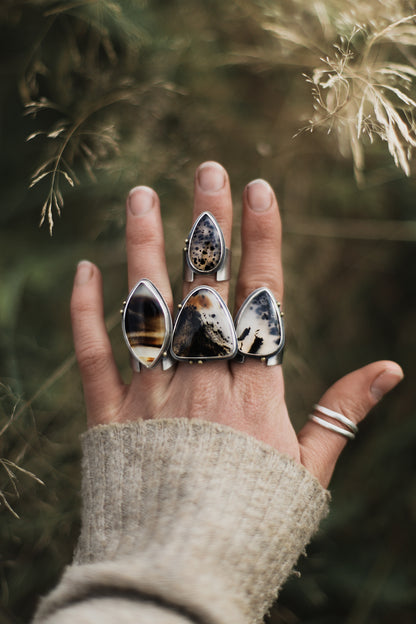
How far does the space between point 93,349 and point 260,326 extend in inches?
15.5

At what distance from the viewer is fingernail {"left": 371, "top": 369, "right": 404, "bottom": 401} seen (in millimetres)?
943

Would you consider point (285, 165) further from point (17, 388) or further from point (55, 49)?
point (17, 388)

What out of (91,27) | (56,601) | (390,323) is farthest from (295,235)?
(56,601)

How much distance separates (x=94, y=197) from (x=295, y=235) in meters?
0.58

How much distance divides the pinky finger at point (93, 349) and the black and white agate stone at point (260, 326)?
1.04ft

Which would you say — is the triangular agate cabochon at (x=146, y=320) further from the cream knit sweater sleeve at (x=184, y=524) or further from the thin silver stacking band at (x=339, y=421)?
the thin silver stacking band at (x=339, y=421)

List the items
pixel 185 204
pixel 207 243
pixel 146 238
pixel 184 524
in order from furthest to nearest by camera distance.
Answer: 1. pixel 185 204
2. pixel 146 238
3. pixel 207 243
4. pixel 184 524

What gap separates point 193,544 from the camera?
2.54 feet

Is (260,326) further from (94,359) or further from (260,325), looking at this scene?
(94,359)

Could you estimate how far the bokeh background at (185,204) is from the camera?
1108mm

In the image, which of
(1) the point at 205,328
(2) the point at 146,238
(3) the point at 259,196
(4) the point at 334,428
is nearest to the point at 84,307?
(2) the point at 146,238

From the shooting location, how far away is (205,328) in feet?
2.89

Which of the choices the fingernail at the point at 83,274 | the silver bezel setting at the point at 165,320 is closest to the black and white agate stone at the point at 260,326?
the silver bezel setting at the point at 165,320

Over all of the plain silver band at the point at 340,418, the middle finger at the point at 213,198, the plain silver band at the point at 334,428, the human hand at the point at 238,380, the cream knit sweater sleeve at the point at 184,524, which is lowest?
the cream knit sweater sleeve at the point at 184,524
